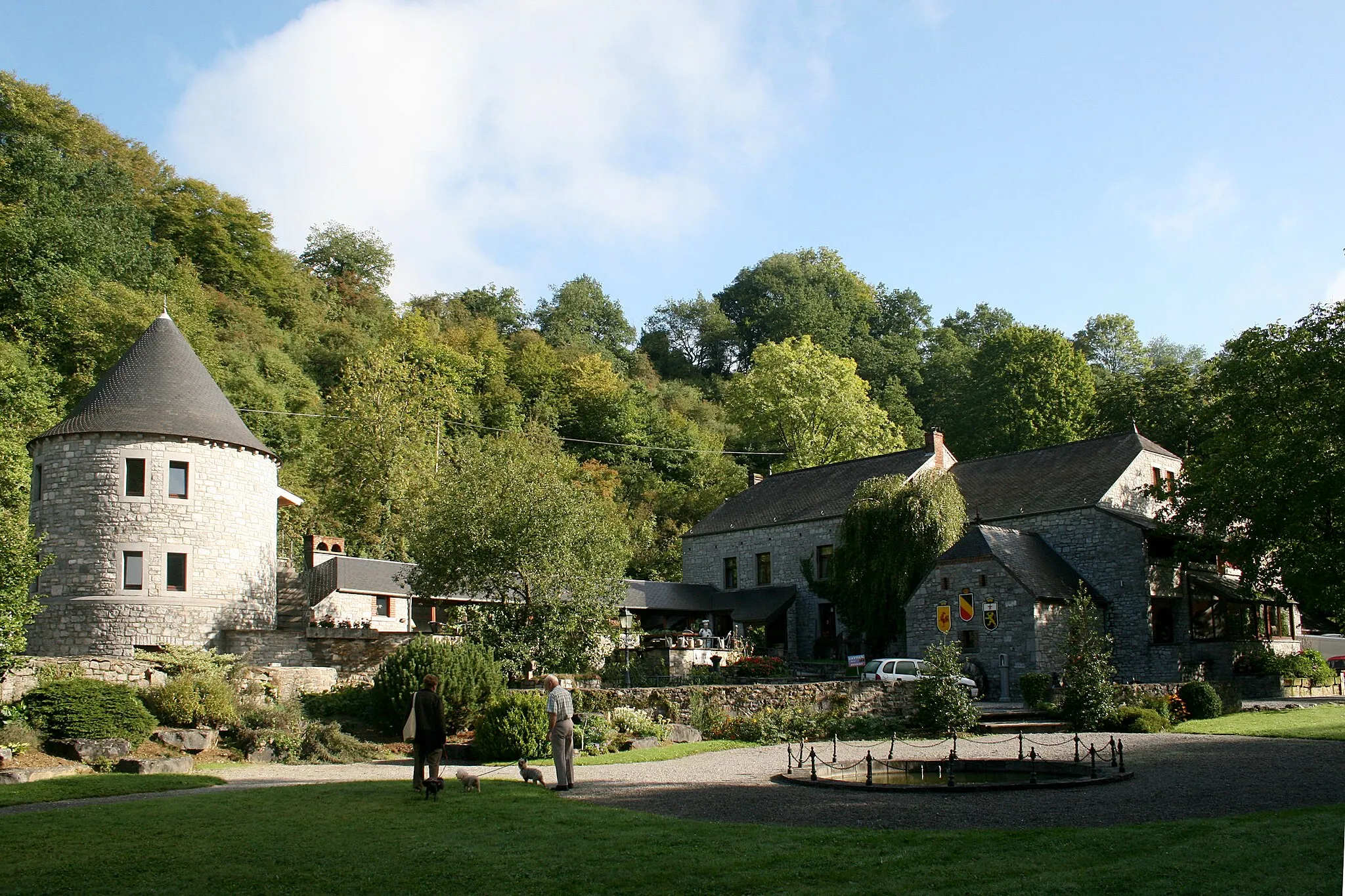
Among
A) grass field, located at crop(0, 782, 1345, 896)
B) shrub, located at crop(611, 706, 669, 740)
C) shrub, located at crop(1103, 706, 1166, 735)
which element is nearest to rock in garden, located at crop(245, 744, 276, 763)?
shrub, located at crop(611, 706, 669, 740)

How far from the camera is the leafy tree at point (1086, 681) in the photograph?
2272 centimetres

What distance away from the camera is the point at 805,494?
44.6 m

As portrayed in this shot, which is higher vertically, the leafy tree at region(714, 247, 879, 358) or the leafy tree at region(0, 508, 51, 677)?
the leafy tree at region(714, 247, 879, 358)

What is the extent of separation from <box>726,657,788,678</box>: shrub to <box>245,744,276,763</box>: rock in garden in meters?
15.4

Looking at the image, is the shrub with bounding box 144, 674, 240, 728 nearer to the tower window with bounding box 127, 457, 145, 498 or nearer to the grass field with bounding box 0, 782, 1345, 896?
the tower window with bounding box 127, 457, 145, 498

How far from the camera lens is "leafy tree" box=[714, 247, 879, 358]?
7614 centimetres

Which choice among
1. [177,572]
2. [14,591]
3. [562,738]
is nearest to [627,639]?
[177,572]

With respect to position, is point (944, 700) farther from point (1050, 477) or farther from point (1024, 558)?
point (1050, 477)

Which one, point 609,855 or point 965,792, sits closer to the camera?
point 609,855

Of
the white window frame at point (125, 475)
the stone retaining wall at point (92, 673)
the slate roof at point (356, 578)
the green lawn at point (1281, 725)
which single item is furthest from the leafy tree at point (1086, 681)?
the white window frame at point (125, 475)

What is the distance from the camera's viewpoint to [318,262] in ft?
244

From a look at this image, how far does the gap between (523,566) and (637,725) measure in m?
7.39

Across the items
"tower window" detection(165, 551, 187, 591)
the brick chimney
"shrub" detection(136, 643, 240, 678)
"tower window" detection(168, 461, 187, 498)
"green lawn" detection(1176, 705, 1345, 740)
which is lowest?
"green lawn" detection(1176, 705, 1345, 740)

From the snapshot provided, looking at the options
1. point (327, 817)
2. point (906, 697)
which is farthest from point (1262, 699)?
point (327, 817)
